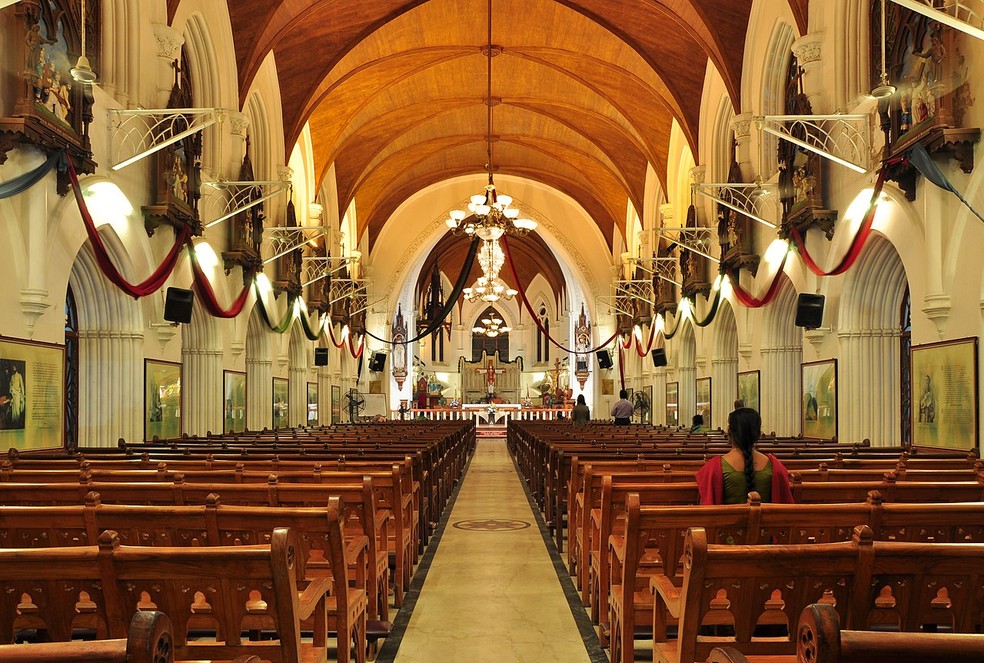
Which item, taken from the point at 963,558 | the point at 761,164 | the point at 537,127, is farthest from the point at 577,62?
the point at 963,558

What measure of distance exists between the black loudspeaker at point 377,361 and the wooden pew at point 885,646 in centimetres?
2874

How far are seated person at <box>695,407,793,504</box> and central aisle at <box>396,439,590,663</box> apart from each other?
114cm

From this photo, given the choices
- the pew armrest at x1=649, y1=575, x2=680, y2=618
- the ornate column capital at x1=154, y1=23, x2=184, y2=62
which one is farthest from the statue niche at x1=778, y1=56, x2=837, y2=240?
the pew armrest at x1=649, y1=575, x2=680, y2=618

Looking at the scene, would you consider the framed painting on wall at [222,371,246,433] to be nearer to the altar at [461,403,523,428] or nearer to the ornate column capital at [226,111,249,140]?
the ornate column capital at [226,111,249,140]

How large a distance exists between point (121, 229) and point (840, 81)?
945cm

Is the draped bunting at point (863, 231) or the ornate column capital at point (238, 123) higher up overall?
the ornate column capital at point (238, 123)

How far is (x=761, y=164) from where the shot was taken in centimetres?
1462

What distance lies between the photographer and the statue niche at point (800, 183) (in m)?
11.6

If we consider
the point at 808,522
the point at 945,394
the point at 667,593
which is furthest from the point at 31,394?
the point at 945,394

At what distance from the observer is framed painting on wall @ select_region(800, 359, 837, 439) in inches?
475

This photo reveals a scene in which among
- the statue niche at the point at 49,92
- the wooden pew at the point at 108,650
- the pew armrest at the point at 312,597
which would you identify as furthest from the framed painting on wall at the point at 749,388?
the wooden pew at the point at 108,650

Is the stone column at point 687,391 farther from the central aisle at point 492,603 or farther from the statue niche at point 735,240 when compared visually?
the central aisle at point 492,603

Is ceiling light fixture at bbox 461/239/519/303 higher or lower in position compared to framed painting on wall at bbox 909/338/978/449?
higher

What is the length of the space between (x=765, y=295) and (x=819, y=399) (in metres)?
1.80
